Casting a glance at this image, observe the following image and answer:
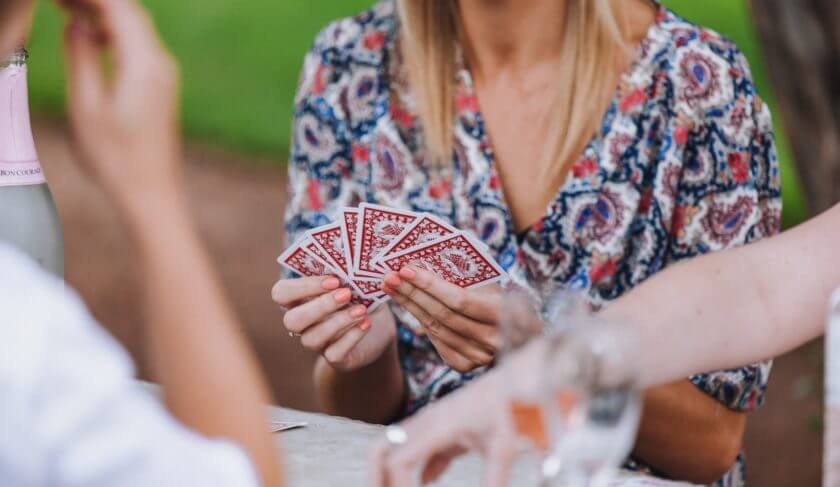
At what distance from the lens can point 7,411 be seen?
0.69 m

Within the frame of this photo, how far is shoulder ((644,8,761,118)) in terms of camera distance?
74.1 inches

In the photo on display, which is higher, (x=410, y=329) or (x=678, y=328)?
(x=678, y=328)

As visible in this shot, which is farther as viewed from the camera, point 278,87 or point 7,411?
point 278,87

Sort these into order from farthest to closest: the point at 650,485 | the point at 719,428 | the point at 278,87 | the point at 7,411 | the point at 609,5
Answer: the point at 278,87 → the point at 609,5 → the point at 719,428 → the point at 650,485 → the point at 7,411

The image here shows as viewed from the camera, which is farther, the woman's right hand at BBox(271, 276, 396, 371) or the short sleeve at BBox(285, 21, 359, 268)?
the short sleeve at BBox(285, 21, 359, 268)

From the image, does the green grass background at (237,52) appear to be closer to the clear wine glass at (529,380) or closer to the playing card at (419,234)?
the playing card at (419,234)

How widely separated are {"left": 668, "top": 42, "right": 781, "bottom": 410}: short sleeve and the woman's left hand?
0.41 metres

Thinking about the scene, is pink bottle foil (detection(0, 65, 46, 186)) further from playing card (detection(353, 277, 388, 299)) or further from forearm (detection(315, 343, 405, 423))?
forearm (detection(315, 343, 405, 423))

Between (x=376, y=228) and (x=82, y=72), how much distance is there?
68 cm

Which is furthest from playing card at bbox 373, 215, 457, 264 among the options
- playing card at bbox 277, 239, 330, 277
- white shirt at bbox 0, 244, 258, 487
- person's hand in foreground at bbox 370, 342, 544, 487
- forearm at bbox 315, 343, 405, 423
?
white shirt at bbox 0, 244, 258, 487

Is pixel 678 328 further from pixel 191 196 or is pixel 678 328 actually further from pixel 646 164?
pixel 191 196

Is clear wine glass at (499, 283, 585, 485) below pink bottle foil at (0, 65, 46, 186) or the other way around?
below

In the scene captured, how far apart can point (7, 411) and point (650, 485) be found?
72cm

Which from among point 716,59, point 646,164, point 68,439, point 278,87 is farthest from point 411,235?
point 278,87
